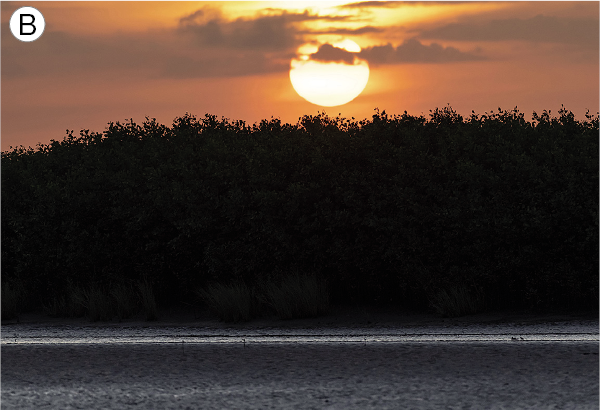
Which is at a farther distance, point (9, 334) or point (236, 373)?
point (9, 334)

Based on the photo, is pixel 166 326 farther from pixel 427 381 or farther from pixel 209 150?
pixel 427 381

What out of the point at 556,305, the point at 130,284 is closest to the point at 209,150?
the point at 130,284

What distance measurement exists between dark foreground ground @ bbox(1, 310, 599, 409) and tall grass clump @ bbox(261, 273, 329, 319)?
304 centimetres

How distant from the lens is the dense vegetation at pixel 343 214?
1287 centimetres

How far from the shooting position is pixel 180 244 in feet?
47.2

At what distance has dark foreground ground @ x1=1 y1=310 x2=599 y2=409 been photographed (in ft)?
22.0

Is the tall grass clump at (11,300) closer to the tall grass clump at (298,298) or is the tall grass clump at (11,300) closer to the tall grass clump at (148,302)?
the tall grass clump at (148,302)

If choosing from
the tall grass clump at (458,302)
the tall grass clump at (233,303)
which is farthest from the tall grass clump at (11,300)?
the tall grass clump at (458,302)

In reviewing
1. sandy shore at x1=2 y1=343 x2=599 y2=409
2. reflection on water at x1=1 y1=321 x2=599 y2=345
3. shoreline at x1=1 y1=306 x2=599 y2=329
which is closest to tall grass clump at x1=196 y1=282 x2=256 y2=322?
shoreline at x1=1 y1=306 x2=599 y2=329

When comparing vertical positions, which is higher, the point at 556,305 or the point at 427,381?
the point at 556,305

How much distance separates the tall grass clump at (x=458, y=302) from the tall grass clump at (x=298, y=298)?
188 cm

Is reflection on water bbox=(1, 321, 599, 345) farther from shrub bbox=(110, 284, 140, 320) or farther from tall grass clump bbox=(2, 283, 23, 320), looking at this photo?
tall grass clump bbox=(2, 283, 23, 320)

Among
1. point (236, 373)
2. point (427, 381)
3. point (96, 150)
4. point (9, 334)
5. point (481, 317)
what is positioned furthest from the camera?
point (96, 150)

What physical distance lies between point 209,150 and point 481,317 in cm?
572
